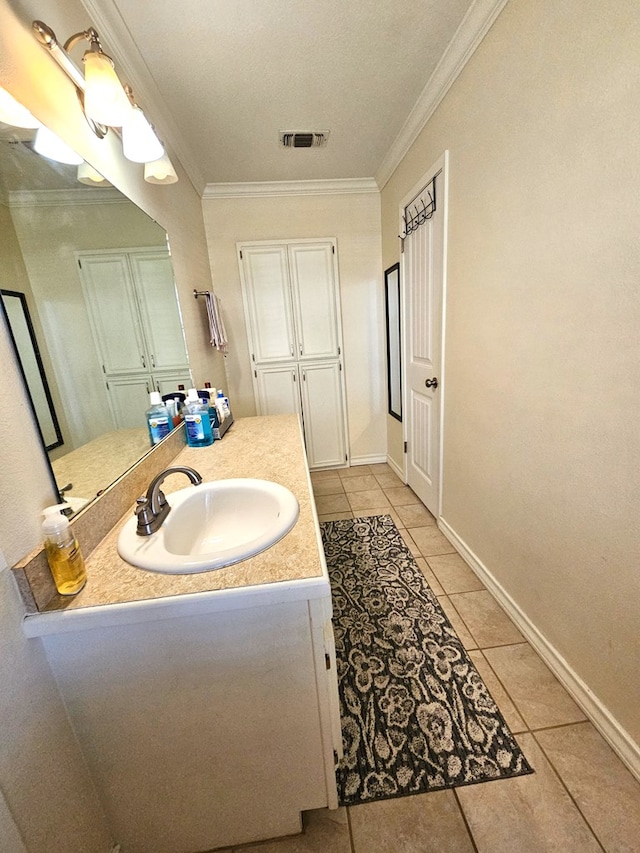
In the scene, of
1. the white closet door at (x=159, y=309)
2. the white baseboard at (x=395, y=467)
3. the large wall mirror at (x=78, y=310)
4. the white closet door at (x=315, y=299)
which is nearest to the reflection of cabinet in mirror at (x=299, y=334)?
the white closet door at (x=315, y=299)

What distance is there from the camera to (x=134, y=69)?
1.40 m

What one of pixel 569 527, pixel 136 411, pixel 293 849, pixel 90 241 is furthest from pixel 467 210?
pixel 293 849

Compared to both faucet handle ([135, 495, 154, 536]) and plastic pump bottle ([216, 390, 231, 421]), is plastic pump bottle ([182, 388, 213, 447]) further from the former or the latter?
faucet handle ([135, 495, 154, 536])

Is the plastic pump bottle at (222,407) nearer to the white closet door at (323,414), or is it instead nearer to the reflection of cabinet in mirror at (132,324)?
the reflection of cabinet in mirror at (132,324)

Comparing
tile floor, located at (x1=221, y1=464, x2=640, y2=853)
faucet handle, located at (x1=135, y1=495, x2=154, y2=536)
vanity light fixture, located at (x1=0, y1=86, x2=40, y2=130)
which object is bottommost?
tile floor, located at (x1=221, y1=464, x2=640, y2=853)

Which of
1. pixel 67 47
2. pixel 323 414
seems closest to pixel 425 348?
pixel 323 414

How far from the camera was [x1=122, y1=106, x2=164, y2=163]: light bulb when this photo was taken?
1044mm

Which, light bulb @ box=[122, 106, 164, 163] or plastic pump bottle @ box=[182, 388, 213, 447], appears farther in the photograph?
plastic pump bottle @ box=[182, 388, 213, 447]

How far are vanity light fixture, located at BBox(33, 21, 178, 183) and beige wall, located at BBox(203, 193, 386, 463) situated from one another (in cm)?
172

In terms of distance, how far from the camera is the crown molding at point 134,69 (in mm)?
1156

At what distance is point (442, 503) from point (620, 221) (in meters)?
1.64

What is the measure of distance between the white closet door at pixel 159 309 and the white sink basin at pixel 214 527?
2.01ft

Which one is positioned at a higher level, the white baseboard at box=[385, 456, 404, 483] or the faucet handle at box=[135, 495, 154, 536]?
the faucet handle at box=[135, 495, 154, 536]

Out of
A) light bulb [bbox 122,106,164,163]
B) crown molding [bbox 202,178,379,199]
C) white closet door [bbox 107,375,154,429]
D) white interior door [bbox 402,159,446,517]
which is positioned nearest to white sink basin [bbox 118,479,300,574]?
white closet door [bbox 107,375,154,429]
